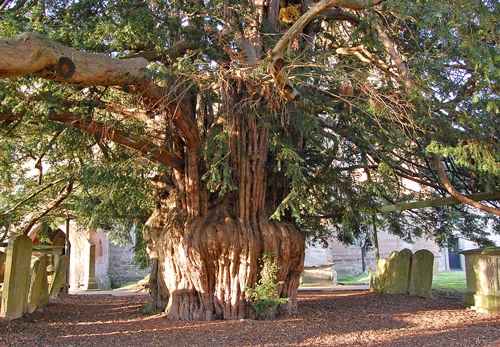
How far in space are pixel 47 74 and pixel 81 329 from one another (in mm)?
4114

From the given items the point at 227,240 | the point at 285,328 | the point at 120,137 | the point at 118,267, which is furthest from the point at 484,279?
the point at 118,267

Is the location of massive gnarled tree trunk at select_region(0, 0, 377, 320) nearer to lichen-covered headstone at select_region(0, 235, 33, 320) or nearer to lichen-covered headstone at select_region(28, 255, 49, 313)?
lichen-covered headstone at select_region(0, 235, 33, 320)

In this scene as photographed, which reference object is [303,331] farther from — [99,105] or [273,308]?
[99,105]

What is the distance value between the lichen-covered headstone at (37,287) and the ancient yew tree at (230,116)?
1546 mm

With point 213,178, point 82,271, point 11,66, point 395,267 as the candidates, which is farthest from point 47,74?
point 82,271

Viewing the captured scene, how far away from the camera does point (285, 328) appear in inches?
262

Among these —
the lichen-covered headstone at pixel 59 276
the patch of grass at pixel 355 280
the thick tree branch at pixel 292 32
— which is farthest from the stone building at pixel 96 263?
the thick tree branch at pixel 292 32

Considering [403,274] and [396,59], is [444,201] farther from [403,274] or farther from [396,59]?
[396,59]

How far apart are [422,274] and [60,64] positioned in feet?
31.1

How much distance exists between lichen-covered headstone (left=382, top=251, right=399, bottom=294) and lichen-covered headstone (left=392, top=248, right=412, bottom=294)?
2.6 inches

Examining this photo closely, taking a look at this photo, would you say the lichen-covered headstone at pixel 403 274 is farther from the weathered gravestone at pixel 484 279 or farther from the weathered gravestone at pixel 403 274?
the weathered gravestone at pixel 484 279

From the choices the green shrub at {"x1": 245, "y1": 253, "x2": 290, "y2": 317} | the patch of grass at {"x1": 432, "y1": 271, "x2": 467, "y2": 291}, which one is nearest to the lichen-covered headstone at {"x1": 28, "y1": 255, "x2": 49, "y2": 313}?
the green shrub at {"x1": 245, "y1": 253, "x2": 290, "y2": 317}

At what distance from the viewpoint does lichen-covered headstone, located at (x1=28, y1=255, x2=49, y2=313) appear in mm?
8641

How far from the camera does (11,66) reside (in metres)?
4.30
